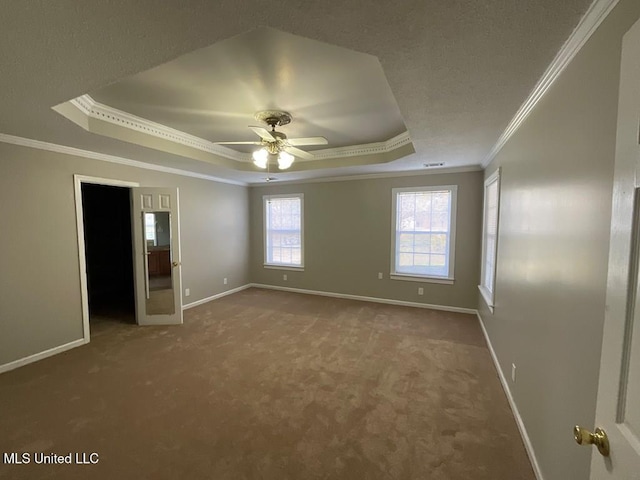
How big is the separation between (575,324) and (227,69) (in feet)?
8.58

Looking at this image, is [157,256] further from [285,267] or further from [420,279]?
[420,279]

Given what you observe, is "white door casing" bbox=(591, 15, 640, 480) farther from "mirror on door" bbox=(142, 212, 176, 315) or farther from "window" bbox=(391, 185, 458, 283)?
"mirror on door" bbox=(142, 212, 176, 315)

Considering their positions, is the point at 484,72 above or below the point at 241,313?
above

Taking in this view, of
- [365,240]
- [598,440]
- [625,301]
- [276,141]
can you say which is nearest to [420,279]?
[365,240]

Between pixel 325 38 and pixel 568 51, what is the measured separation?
118 centimetres

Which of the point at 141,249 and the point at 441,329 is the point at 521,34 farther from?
the point at 141,249

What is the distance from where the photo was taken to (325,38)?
4.29ft

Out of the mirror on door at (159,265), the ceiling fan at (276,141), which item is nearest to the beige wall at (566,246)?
the ceiling fan at (276,141)

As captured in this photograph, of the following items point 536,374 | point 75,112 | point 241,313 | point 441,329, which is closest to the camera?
point 536,374

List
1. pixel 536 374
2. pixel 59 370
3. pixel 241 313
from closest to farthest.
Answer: pixel 536 374, pixel 59 370, pixel 241 313

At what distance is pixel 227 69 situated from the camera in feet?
6.73

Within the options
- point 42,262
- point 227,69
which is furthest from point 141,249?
point 227,69

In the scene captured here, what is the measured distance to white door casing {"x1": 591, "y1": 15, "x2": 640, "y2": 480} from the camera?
0.62m

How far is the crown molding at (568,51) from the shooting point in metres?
1.07
